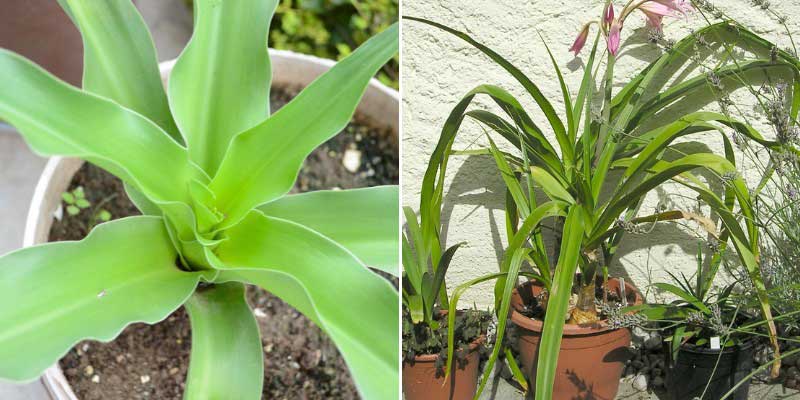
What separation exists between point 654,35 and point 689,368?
546 millimetres

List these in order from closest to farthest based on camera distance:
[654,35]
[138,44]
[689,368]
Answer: [138,44] → [654,35] → [689,368]

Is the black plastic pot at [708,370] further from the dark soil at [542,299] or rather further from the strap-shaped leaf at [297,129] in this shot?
the strap-shaped leaf at [297,129]

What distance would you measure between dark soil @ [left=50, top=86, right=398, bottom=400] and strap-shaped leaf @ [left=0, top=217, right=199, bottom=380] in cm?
24

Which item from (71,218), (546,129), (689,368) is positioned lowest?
(689,368)

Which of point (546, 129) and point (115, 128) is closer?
point (115, 128)

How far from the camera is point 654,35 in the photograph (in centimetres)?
111

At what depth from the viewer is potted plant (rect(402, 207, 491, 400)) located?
1.17m

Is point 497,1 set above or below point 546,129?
above

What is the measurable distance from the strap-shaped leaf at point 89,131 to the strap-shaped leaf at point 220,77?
0.06 meters

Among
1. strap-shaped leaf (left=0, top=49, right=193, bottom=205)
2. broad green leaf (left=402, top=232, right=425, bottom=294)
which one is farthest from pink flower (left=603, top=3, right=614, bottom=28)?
strap-shaped leaf (left=0, top=49, right=193, bottom=205)

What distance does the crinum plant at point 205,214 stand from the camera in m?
0.59

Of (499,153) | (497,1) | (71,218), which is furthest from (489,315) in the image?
(71,218)

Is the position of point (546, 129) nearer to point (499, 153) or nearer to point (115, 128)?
point (499, 153)

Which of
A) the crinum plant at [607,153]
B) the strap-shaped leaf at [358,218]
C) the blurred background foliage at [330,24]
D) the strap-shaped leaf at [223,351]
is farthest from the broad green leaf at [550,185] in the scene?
the strap-shaped leaf at [223,351]
